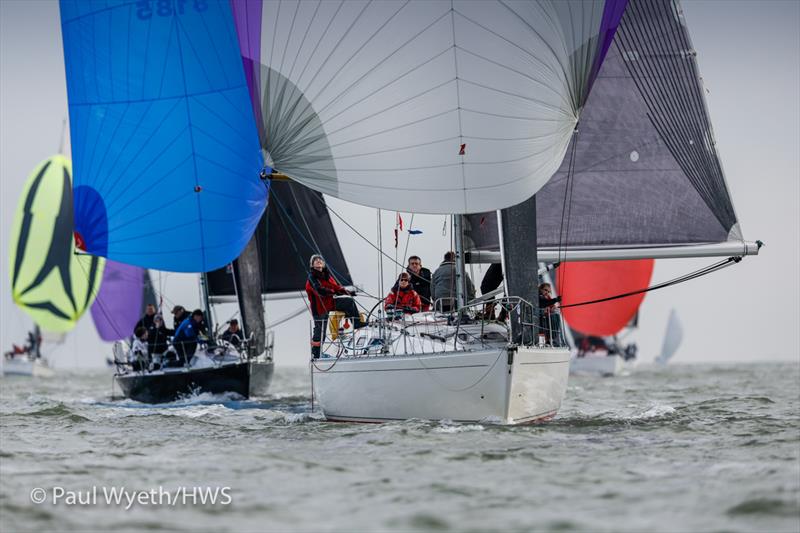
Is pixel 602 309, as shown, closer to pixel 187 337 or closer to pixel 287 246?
pixel 287 246

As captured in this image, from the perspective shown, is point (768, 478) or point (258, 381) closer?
point (768, 478)

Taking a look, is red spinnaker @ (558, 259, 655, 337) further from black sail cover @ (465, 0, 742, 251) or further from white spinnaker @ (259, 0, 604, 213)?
white spinnaker @ (259, 0, 604, 213)

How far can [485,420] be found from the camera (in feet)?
34.5

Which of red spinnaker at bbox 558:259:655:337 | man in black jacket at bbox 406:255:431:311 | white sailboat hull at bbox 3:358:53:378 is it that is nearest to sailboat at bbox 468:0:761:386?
man in black jacket at bbox 406:255:431:311

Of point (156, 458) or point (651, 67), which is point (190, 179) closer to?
point (651, 67)

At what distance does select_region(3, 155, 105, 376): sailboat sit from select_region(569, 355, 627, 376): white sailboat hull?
696 inches

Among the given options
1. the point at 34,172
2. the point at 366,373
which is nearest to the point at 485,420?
the point at 366,373

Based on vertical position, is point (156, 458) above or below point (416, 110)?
below

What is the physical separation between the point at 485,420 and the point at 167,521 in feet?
15.8

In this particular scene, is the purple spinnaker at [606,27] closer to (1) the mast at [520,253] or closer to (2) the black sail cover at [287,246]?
(1) the mast at [520,253]

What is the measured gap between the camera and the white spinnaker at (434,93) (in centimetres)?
1083

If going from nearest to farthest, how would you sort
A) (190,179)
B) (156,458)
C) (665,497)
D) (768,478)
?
1. (665,497)
2. (768,478)
3. (156,458)
4. (190,179)

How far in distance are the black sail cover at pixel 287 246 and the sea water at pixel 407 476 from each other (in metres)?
10.8

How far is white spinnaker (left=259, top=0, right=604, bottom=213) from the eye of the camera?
10828 mm
